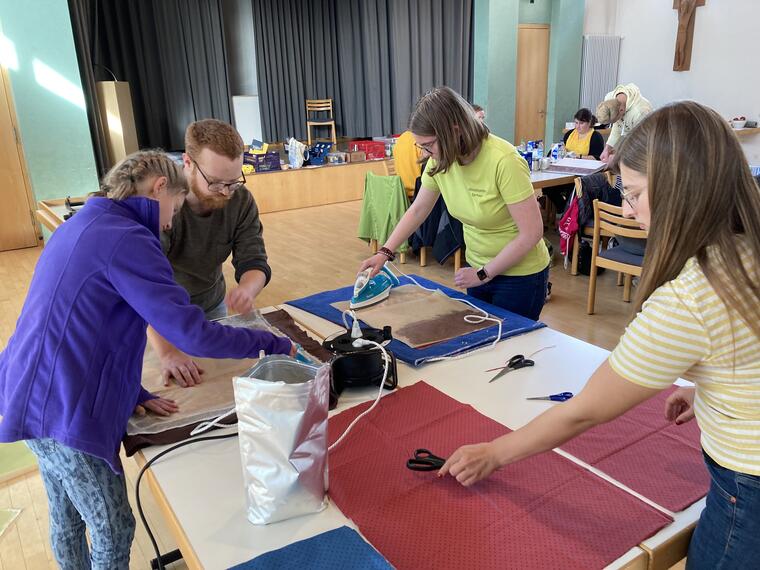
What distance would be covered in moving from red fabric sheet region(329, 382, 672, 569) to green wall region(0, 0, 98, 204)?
5.30 metres

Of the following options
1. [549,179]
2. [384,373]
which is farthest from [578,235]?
[384,373]

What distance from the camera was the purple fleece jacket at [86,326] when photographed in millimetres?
1073

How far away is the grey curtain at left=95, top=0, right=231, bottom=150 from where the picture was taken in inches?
289

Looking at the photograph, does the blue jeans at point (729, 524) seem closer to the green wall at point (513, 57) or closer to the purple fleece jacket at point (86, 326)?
the purple fleece jacket at point (86, 326)

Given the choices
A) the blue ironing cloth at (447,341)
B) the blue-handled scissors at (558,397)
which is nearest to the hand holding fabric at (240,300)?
the blue ironing cloth at (447,341)

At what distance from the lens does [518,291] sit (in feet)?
6.32

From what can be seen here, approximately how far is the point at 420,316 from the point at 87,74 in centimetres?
637

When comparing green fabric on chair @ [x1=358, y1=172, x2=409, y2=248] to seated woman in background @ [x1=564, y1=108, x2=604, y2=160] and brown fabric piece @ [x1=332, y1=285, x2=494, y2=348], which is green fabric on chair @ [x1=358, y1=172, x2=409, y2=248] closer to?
seated woman in background @ [x1=564, y1=108, x2=604, y2=160]

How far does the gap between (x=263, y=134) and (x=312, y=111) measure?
92 centimetres

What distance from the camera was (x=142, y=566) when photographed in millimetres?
1797

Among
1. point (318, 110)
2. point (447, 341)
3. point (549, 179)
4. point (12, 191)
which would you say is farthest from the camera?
point (318, 110)

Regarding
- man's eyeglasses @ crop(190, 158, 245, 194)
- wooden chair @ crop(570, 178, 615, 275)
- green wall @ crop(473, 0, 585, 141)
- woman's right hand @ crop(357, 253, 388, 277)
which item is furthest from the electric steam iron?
green wall @ crop(473, 0, 585, 141)

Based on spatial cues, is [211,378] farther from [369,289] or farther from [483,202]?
[483,202]

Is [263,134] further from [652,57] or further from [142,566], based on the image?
[142,566]
